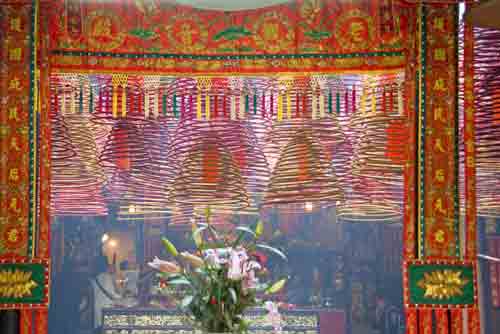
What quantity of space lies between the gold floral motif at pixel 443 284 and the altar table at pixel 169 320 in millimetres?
440

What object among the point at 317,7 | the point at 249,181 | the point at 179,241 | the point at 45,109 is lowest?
the point at 179,241

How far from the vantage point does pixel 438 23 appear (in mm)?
3273

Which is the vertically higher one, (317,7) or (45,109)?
(317,7)

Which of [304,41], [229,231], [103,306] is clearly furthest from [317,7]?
[103,306]

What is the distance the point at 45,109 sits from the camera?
331 centimetres

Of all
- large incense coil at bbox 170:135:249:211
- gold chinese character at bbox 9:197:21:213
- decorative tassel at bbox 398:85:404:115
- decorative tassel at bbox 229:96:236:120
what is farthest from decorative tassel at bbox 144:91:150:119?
decorative tassel at bbox 398:85:404:115

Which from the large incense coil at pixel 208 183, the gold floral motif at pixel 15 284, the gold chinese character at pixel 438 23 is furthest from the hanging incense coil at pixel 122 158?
the gold chinese character at pixel 438 23

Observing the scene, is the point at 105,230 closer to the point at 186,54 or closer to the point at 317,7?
the point at 186,54

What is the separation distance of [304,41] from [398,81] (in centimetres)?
49

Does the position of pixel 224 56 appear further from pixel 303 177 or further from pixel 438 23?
pixel 438 23

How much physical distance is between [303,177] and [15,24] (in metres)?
1.52

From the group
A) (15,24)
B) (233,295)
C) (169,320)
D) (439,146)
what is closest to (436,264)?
(439,146)

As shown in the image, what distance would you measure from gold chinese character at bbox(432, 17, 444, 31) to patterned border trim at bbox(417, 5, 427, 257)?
0.16 ft

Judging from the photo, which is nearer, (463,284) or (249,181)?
(463,284)
